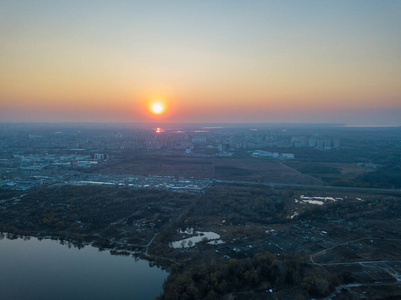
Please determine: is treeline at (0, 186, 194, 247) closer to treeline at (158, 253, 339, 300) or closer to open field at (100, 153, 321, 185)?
treeline at (158, 253, 339, 300)

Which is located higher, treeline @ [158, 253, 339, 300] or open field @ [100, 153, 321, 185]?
open field @ [100, 153, 321, 185]

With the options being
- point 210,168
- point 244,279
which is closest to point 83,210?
point 244,279

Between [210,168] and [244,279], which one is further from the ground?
[210,168]

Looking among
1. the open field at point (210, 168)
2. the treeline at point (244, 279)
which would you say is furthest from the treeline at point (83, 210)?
the open field at point (210, 168)

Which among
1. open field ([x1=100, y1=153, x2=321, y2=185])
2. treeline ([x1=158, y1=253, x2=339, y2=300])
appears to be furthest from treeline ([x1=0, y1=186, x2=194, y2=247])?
open field ([x1=100, y1=153, x2=321, y2=185])

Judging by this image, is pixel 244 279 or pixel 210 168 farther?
pixel 210 168

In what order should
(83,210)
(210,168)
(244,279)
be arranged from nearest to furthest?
(244,279)
(83,210)
(210,168)

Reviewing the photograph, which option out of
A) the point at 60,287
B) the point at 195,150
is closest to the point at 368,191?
the point at 60,287

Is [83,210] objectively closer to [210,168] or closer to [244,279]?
[244,279]

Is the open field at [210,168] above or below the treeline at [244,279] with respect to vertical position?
above

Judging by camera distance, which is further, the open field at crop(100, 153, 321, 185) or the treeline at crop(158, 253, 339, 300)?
the open field at crop(100, 153, 321, 185)

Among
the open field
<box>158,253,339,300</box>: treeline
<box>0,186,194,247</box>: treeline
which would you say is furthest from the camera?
the open field

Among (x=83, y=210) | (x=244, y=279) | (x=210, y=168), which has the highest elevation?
(x=210, y=168)

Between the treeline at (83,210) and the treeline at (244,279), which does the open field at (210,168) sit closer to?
the treeline at (83,210)
